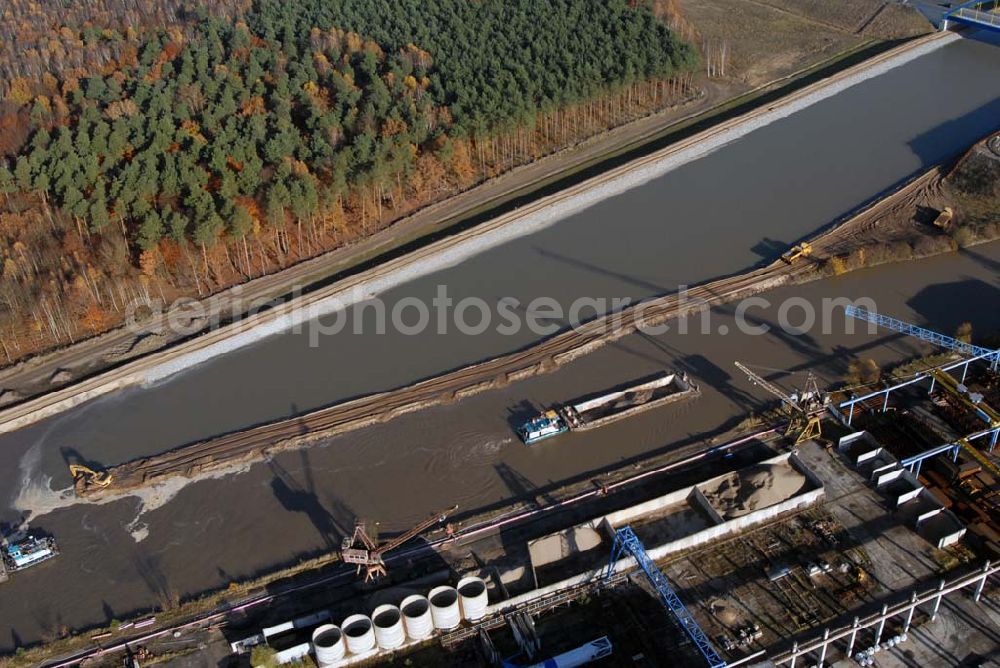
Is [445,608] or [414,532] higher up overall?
[445,608]

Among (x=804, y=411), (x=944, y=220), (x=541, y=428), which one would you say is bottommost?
(x=541, y=428)

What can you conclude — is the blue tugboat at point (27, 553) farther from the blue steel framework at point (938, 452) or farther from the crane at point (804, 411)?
the blue steel framework at point (938, 452)

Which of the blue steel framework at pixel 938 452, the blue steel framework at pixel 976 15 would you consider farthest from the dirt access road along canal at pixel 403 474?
the blue steel framework at pixel 976 15

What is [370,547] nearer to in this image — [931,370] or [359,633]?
[359,633]

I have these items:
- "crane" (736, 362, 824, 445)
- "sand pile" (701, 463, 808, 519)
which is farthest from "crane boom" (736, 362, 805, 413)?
"sand pile" (701, 463, 808, 519)

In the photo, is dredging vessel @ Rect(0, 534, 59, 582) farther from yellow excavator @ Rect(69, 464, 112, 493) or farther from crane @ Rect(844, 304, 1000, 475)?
crane @ Rect(844, 304, 1000, 475)

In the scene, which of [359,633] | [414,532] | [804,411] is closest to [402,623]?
[359,633]
